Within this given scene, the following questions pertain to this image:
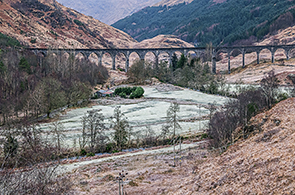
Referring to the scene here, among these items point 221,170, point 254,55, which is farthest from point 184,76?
point 221,170

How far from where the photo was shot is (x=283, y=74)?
103438 mm

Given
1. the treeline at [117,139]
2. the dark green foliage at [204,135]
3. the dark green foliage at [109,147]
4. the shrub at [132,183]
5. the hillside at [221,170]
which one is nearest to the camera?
the hillside at [221,170]

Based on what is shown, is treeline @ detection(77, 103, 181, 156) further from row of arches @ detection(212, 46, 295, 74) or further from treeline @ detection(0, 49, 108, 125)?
row of arches @ detection(212, 46, 295, 74)

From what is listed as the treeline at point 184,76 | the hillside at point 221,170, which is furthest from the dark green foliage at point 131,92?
the hillside at point 221,170

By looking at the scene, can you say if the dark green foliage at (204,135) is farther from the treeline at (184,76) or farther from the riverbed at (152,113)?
the treeline at (184,76)

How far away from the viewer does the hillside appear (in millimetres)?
14422

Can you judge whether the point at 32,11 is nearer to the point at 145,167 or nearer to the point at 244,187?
the point at 145,167

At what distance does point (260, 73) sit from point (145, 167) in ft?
350

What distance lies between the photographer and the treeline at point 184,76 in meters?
105

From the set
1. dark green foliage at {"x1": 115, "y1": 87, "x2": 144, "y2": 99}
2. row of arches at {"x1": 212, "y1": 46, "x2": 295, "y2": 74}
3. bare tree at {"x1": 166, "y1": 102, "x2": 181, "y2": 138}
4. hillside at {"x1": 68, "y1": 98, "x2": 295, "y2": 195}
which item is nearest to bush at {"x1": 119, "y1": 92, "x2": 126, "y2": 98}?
dark green foliage at {"x1": 115, "y1": 87, "x2": 144, "y2": 99}

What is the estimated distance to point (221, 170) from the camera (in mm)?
17891

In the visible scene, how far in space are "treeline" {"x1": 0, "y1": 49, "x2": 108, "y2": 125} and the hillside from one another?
84.7 ft

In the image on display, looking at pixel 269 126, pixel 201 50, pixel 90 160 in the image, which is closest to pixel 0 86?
pixel 90 160

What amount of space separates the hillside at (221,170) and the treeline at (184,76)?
6743 centimetres
